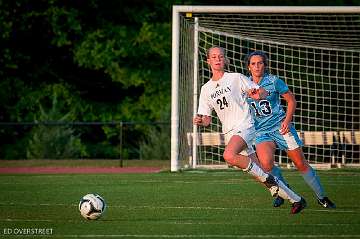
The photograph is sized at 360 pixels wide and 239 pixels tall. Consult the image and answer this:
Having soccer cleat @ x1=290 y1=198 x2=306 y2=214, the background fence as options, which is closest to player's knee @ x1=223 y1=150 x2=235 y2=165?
soccer cleat @ x1=290 y1=198 x2=306 y2=214

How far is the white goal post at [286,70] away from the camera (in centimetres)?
2191

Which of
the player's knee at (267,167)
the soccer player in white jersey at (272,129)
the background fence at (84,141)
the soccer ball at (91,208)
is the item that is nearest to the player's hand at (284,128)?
the soccer player in white jersey at (272,129)

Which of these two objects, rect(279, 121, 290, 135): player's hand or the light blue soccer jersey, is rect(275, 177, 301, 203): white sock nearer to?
rect(279, 121, 290, 135): player's hand

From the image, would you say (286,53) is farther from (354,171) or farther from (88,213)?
(88,213)

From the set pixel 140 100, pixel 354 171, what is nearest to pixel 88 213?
pixel 354 171

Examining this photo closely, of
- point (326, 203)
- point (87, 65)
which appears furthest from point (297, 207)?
point (87, 65)

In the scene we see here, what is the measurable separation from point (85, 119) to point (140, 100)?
1764mm

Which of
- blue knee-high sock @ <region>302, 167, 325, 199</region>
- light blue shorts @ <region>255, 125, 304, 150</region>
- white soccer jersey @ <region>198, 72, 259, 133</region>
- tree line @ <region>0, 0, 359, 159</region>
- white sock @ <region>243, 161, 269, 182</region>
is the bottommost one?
blue knee-high sock @ <region>302, 167, 325, 199</region>

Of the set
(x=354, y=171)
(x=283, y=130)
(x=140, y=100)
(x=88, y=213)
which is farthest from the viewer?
(x=140, y=100)

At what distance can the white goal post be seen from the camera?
71.9 feet

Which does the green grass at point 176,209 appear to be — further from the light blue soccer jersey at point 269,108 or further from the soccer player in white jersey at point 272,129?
the light blue soccer jersey at point 269,108

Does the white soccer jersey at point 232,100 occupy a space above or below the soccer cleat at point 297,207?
above

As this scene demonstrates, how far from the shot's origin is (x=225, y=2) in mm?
36781

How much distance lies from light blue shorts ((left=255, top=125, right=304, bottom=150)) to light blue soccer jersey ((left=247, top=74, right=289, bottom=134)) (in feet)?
0.18
